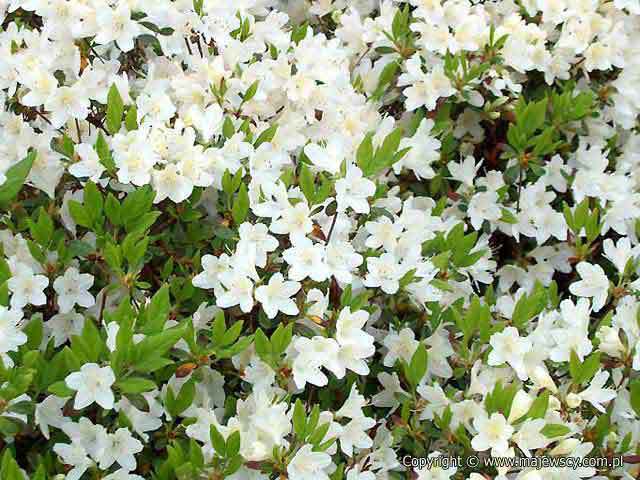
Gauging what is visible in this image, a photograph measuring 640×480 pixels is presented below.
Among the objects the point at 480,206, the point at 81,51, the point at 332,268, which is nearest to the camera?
the point at 332,268

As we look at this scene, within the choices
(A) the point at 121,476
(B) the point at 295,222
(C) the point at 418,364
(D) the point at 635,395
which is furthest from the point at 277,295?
(D) the point at 635,395

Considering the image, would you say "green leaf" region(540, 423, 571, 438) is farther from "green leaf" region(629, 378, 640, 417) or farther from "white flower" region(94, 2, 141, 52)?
"white flower" region(94, 2, 141, 52)

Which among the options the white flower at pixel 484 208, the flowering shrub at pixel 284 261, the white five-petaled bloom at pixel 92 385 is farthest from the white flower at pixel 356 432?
the white flower at pixel 484 208

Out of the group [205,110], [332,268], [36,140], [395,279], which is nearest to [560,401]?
[395,279]

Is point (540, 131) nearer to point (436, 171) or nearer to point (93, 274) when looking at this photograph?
point (436, 171)

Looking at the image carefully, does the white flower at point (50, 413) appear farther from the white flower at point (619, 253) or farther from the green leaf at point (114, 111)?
the white flower at point (619, 253)

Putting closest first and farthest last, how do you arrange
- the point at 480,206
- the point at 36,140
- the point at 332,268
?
the point at 332,268
the point at 36,140
the point at 480,206

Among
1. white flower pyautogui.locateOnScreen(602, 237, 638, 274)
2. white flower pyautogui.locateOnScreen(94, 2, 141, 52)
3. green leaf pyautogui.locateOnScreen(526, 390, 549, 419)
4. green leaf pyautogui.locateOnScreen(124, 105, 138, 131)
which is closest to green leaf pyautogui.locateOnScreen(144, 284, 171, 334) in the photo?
green leaf pyautogui.locateOnScreen(124, 105, 138, 131)
